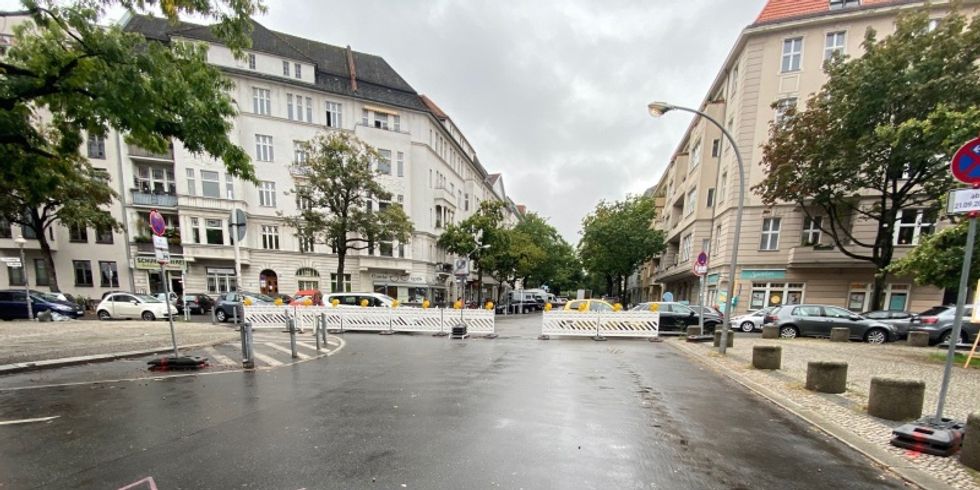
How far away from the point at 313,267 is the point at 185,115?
25.9 m

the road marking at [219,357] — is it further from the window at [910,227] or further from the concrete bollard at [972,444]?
the window at [910,227]

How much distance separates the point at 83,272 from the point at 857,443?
41.1 metres

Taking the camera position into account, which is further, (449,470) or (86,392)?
(86,392)

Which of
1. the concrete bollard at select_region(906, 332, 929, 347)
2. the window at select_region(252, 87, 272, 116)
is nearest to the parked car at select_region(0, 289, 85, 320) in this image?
the window at select_region(252, 87, 272, 116)

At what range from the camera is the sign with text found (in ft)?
12.6

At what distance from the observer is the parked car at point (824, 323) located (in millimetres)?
13484

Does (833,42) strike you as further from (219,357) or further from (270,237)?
(270,237)

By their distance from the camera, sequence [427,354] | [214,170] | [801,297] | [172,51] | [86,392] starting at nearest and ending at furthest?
[86,392], [172,51], [427,354], [801,297], [214,170]

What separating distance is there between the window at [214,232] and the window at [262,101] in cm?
928

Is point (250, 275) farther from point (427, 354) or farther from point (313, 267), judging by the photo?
point (427, 354)

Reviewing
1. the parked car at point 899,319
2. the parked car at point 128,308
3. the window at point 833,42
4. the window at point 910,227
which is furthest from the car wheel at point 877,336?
the parked car at point 128,308

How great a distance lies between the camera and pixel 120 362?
311 inches

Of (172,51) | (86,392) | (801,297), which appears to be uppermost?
(172,51)

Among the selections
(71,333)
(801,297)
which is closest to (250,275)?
(71,333)
